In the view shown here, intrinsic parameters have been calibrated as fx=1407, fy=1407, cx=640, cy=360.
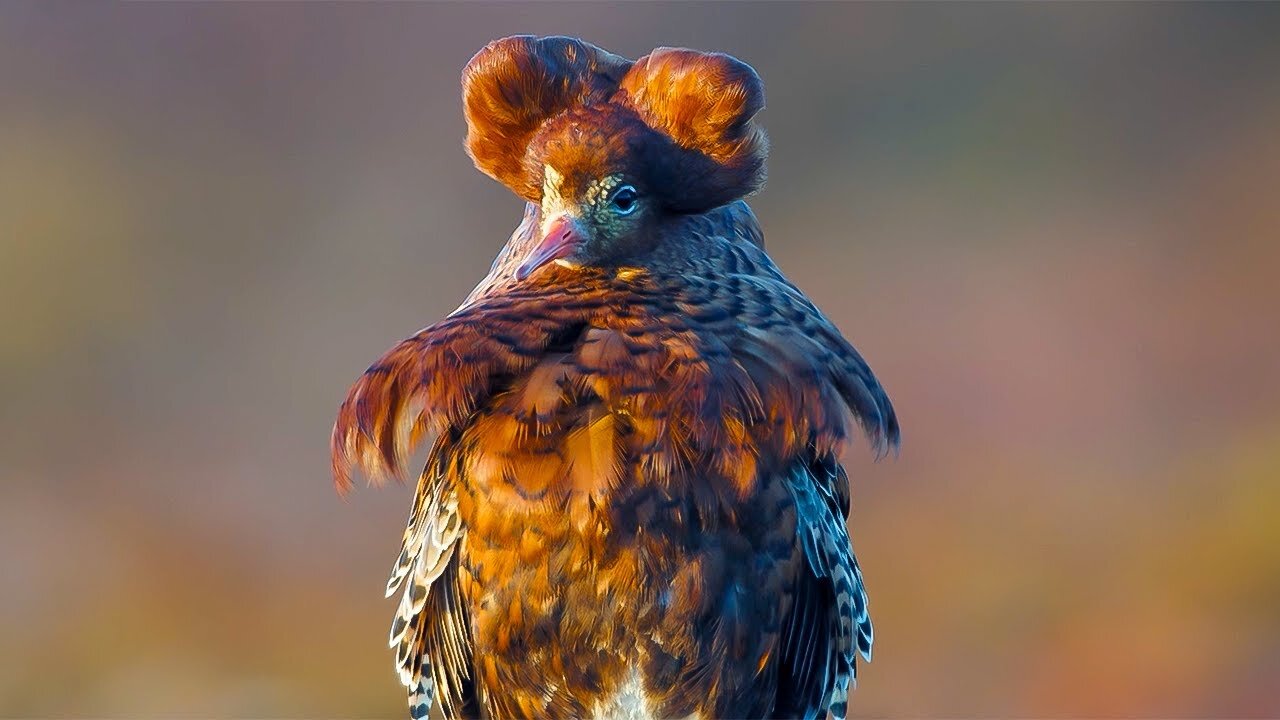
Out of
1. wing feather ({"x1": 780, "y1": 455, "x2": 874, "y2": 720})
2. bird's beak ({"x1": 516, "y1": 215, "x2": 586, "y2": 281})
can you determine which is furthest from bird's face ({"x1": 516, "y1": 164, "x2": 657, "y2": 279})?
wing feather ({"x1": 780, "y1": 455, "x2": 874, "y2": 720})

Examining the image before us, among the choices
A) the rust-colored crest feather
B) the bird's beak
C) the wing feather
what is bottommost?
the wing feather

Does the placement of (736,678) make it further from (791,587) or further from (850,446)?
(850,446)

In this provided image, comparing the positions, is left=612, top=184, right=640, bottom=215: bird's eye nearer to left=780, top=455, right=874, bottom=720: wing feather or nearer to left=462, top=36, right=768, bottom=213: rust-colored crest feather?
left=462, top=36, right=768, bottom=213: rust-colored crest feather

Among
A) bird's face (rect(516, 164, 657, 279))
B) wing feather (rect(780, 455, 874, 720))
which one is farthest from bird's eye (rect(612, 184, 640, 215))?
wing feather (rect(780, 455, 874, 720))

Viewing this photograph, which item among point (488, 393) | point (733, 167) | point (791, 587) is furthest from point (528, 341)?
point (791, 587)

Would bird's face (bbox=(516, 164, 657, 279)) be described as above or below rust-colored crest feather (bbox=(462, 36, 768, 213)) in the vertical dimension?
below

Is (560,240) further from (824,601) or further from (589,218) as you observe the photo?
(824,601)

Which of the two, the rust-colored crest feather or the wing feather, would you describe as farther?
the wing feather

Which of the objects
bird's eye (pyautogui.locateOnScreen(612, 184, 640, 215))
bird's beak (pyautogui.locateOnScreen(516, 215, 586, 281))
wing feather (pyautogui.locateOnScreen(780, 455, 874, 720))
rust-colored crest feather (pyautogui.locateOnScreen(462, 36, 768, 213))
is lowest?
wing feather (pyautogui.locateOnScreen(780, 455, 874, 720))

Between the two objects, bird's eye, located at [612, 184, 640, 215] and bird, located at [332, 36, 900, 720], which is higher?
bird's eye, located at [612, 184, 640, 215]
